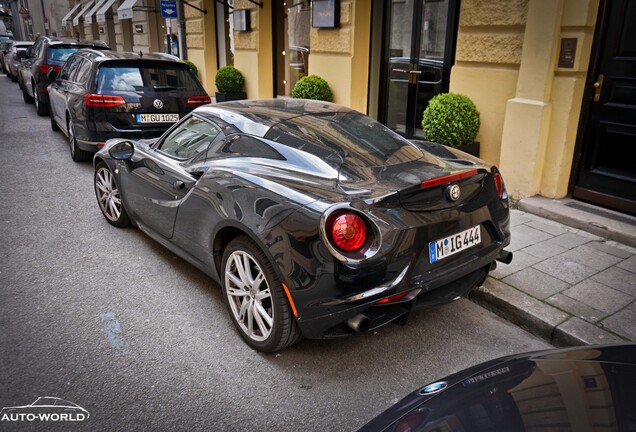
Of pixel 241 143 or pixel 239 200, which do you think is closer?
pixel 239 200

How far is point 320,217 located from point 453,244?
85 cm

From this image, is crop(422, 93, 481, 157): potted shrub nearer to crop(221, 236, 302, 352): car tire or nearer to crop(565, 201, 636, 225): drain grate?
crop(565, 201, 636, 225): drain grate

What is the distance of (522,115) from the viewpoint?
18.1ft

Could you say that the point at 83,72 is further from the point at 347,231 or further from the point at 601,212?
the point at 601,212

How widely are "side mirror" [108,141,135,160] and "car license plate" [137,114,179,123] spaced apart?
236 cm

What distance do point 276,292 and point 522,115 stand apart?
3981mm

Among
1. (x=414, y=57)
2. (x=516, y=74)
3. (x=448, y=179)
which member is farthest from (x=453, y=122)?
(x=448, y=179)

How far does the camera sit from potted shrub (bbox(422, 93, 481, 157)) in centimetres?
596

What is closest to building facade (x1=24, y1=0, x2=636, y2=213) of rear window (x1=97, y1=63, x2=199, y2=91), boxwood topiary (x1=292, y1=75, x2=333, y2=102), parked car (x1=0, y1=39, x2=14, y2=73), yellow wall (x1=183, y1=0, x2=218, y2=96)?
boxwood topiary (x1=292, y1=75, x2=333, y2=102)

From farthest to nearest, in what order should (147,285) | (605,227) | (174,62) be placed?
1. (174,62)
2. (605,227)
3. (147,285)

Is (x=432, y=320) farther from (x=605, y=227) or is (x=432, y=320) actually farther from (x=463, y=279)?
(x=605, y=227)

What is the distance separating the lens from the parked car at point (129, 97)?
6.80m

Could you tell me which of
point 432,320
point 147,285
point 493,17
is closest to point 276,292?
point 432,320

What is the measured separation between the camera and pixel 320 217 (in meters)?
2.59
